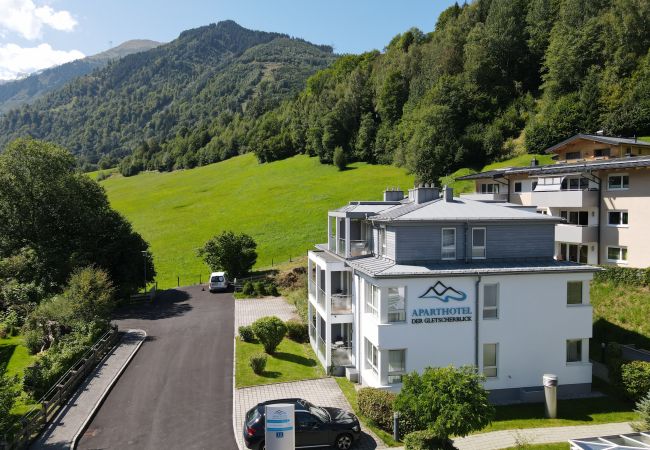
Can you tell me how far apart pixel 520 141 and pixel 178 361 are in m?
63.2

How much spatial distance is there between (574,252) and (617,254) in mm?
3561

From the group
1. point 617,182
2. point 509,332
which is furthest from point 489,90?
point 509,332

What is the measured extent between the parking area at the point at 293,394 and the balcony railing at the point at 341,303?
3.60m

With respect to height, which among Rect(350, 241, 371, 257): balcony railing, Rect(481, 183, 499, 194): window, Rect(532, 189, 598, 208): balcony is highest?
Rect(481, 183, 499, 194): window

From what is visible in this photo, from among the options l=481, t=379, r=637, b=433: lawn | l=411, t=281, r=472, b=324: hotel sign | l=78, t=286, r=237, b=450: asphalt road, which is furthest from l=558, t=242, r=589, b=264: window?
l=78, t=286, r=237, b=450: asphalt road

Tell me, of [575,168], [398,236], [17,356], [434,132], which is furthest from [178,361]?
[434,132]

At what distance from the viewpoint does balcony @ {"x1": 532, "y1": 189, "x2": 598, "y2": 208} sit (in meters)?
34.3

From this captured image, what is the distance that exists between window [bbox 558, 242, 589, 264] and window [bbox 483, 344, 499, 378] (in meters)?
18.6

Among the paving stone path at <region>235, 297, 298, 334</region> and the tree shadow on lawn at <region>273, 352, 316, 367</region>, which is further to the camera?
the paving stone path at <region>235, 297, 298, 334</region>

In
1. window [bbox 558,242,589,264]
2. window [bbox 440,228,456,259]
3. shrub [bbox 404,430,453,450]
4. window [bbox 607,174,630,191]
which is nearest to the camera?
shrub [bbox 404,430,453,450]

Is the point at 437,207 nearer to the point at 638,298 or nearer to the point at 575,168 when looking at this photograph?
the point at 638,298

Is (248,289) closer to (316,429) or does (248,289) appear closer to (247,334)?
(247,334)

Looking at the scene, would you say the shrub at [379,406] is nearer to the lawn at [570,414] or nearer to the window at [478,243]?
the lawn at [570,414]

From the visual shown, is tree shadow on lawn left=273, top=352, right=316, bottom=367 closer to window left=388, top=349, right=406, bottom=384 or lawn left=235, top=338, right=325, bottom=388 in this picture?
lawn left=235, top=338, right=325, bottom=388
